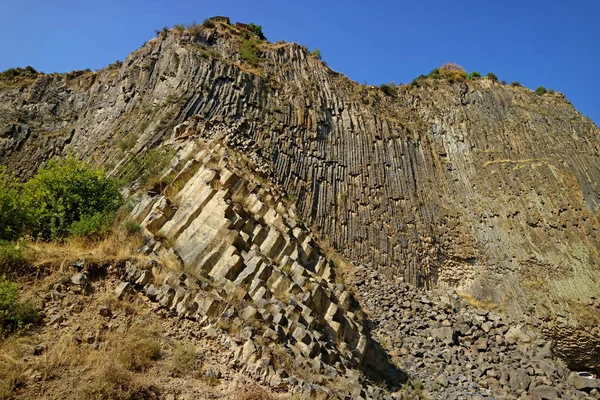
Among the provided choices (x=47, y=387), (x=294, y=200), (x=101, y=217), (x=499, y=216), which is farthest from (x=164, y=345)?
(x=499, y=216)

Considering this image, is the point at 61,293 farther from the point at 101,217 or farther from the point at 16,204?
the point at 16,204

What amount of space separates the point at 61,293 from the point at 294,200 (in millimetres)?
11108

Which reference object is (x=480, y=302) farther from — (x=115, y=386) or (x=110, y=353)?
(x=115, y=386)

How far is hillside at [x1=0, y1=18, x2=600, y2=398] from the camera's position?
12.9 metres

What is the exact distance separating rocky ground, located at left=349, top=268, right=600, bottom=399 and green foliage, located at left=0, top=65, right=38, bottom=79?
69.2 feet

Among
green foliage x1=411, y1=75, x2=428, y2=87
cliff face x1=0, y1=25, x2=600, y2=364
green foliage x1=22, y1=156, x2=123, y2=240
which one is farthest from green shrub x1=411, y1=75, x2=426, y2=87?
green foliage x1=22, y1=156, x2=123, y2=240

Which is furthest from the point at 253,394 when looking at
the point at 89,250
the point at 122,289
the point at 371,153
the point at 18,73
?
the point at 18,73

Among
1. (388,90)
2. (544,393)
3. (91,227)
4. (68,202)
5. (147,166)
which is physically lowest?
(91,227)

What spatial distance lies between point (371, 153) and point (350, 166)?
168 cm

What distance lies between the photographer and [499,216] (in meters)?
21.5

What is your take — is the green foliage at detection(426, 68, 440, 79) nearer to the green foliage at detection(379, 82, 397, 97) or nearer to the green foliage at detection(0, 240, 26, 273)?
the green foliage at detection(379, 82, 397, 97)

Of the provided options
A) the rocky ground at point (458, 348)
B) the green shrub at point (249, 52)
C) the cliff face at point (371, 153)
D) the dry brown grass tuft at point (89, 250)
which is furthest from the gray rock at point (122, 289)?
the green shrub at point (249, 52)

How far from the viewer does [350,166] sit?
20.5 metres

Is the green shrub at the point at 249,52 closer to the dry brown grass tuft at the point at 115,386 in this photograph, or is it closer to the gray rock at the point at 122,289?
the gray rock at the point at 122,289
